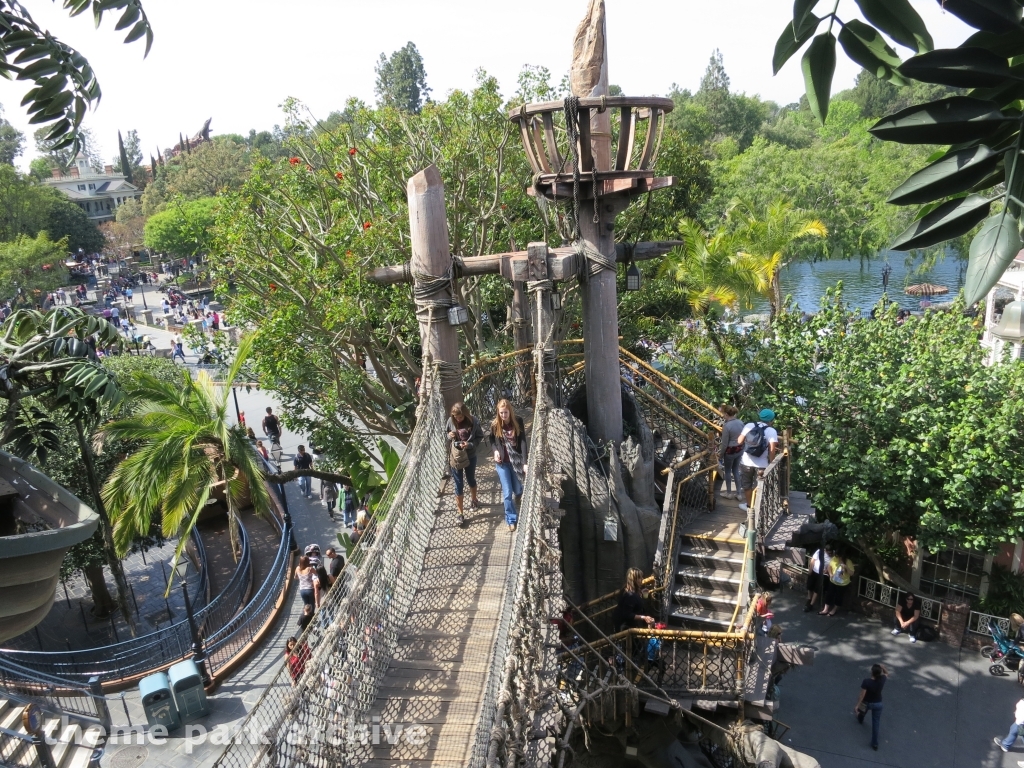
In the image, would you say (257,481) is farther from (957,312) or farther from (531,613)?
(957,312)

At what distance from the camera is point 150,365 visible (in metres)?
14.9

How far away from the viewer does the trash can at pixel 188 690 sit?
860cm

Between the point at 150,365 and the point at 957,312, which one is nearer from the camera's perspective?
the point at 957,312

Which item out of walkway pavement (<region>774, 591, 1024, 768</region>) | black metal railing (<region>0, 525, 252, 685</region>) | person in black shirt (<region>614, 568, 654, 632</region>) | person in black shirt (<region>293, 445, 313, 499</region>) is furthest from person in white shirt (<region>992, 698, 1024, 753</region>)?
person in black shirt (<region>293, 445, 313, 499</region>)

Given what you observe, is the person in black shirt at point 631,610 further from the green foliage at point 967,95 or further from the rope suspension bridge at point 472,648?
the green foliage at point 967,95

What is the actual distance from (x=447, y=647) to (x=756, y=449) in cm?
460

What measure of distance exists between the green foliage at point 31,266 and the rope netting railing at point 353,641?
29093 mm

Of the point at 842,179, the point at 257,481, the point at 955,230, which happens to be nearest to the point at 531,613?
the point at 955,230

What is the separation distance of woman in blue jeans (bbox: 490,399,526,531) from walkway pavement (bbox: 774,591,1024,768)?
18.6 feet

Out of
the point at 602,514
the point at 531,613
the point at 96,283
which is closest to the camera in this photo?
the point at 531,613

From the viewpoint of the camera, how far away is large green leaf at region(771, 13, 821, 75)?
138 centimetres

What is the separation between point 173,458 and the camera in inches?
399

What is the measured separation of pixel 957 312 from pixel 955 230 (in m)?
11.7

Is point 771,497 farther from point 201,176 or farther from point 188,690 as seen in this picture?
point 201,176
